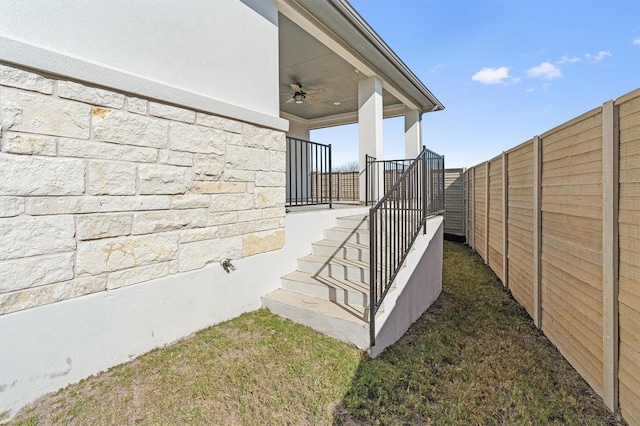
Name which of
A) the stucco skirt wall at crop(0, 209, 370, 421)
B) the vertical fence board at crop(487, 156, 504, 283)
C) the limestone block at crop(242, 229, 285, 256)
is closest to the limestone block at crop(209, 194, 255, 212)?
the limestone block at crop(242, 229, 285, 256)

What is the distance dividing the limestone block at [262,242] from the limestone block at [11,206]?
1.76m

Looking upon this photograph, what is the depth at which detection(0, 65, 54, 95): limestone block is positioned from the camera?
171cm

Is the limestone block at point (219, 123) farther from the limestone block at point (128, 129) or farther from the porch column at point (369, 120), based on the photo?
the porch column at point (369, 120)

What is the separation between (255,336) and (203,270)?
2.71ft

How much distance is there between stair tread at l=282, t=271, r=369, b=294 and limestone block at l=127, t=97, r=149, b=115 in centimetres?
236

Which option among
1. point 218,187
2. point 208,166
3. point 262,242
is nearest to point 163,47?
point 208,166

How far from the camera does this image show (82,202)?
2.01m

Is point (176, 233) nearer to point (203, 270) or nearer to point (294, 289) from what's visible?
point (203, 270)

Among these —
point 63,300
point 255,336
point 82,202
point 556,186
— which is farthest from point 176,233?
point 556,186

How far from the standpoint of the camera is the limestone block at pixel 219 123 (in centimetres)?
276

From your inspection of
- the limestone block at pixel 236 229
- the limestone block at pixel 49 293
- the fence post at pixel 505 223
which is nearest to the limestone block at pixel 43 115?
the limestone block at pixel 49 293

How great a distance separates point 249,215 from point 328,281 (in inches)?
48.3

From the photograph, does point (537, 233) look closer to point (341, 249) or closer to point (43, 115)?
point (341, 249)

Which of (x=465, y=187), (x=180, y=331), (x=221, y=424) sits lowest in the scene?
(x=221, y=424)
